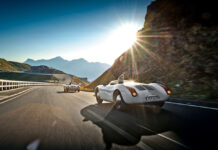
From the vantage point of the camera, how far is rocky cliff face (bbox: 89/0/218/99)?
11.3 meters

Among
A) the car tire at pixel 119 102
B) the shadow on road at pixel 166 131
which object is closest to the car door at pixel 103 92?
the car tire at pixel 119 102

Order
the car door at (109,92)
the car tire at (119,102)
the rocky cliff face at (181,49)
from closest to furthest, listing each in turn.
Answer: the car tire at (119,102) < the car door at (109,92) < the rocky cliff face at (181,49)

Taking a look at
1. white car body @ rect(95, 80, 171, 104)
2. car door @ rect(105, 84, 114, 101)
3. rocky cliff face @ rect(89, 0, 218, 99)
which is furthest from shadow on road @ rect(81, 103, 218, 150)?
rocky cliff face @ rect(89, 0, 218, 99)

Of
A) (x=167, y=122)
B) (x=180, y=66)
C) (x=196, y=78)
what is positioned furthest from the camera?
(x=180, y=66)

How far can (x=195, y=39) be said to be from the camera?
1555 cm

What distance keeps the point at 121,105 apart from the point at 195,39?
44.7 ft

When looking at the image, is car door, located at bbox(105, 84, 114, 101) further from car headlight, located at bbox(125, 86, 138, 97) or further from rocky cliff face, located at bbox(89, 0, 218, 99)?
rocky cliff face, located at bbox(89, 0, 218, 99)

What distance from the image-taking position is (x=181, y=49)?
16422 millimetres

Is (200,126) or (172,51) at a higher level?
(172,51)

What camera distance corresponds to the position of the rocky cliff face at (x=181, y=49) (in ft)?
37.0

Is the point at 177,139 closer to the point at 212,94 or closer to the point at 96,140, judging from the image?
the point at 96,140

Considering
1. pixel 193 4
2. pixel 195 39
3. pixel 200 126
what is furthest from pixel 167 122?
pixel 193 4

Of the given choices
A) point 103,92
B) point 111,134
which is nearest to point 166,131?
point 111,134

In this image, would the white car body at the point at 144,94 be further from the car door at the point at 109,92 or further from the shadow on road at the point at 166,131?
the shadow on road at the point at 166,131
